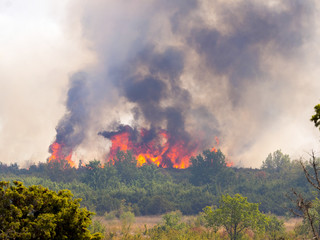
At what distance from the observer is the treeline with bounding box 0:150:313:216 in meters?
97.1

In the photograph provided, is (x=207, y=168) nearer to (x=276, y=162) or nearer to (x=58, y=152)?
(x=276, y=162)

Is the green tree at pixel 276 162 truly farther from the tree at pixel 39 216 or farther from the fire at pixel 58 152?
the tree at pixel 39 216

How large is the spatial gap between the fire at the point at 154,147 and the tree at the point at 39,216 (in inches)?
6347

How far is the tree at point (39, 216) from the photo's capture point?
1719 centimetres

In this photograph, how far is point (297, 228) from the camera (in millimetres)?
61906

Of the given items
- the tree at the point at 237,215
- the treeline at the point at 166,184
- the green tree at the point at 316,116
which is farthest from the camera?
the treeline at the point at 166,184

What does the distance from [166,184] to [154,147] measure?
61559mm

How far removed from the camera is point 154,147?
187 meters

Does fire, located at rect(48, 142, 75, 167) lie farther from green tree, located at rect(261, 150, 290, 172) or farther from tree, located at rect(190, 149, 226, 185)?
green tree, located at rect(261, 150, 290, 172)

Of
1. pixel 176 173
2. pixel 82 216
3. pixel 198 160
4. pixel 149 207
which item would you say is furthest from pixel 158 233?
pixel 176 173

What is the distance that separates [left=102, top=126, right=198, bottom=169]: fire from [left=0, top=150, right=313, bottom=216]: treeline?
15.8 meters

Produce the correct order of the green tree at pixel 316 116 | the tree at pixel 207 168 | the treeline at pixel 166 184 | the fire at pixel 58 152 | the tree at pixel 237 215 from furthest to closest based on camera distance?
the fire at pixel 58 152, the tree at pixel 207 168, the treeline at pixel 166 184, the tree at pixel 237 215, the green tree at pixel 316 116

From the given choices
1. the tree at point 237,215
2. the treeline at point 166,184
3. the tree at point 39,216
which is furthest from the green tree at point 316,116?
the treeline at point 166,184

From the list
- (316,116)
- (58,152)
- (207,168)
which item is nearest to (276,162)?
(207,168)
